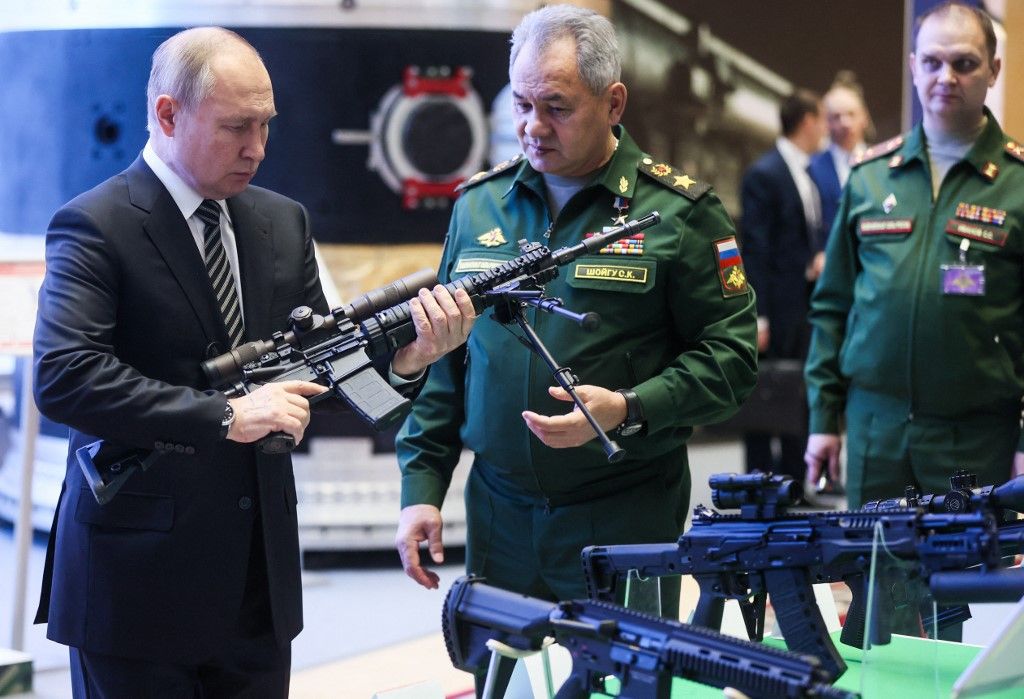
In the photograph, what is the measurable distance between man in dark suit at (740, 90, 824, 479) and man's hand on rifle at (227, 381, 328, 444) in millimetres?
4647

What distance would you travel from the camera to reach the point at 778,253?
21.8ft

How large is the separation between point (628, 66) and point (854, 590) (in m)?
3.85

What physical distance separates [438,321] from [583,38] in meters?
0.60

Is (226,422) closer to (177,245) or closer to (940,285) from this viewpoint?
(177,245)

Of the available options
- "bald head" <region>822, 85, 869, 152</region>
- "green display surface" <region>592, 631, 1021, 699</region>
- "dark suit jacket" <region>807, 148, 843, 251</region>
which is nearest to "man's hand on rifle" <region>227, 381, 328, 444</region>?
"green display surface" <region>592, 631, 1021, 699</region>

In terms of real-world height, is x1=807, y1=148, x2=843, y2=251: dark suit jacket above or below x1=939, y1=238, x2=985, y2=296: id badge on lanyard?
above

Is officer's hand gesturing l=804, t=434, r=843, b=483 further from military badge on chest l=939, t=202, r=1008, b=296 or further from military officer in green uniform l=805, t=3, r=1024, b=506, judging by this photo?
→ military badge on chest l=939, t=202, r=1008, b=296

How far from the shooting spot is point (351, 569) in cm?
533

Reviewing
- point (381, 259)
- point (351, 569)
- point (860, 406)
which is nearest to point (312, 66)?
point (381, 259)

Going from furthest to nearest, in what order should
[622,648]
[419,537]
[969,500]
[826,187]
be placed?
1. [826,187]
2. [419,537]
3. [969,500]
4. [622,648]

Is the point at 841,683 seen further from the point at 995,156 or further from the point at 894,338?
the point at 995,156

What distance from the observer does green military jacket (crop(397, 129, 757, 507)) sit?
2.54m

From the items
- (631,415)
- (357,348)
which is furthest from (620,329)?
(357,348)

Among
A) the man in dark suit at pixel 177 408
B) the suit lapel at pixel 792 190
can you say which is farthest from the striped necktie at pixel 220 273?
the suit lapel at pixel 792 190
